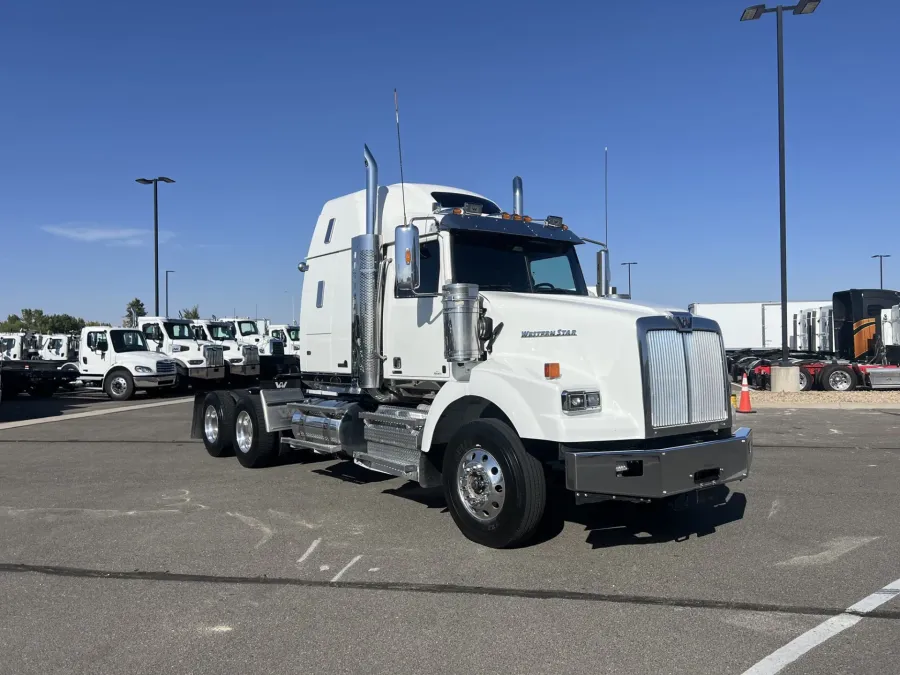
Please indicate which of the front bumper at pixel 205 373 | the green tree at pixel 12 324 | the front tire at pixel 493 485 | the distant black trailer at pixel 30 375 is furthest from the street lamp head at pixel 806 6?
the green tree at pixel 12 324

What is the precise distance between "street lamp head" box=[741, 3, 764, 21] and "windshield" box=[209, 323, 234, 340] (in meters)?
19.5

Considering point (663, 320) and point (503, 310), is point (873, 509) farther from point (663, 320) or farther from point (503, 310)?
point (503, 310)

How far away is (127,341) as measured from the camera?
2300 cm

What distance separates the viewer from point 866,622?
4.27 meters

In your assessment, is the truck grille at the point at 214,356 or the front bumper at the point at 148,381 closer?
the front bumper at the point at 148,381

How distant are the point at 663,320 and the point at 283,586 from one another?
3323 millimetres

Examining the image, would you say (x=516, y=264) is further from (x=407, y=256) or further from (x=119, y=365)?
(x=119, y=365)

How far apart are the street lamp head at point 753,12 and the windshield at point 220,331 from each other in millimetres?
19478

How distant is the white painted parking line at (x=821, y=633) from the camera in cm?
373

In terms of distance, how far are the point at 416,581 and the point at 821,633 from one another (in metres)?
2.45

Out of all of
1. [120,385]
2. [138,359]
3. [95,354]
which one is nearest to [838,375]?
[138,359]

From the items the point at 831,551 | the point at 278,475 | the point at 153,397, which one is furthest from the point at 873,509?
the point at 153,397

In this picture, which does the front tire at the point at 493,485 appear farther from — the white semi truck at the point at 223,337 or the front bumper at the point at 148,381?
the white semi truck at the point at 223,337

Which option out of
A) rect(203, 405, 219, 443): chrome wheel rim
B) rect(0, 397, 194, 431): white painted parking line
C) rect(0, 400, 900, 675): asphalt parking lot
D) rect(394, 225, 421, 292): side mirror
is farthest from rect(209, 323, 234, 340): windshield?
rect(394, 225, 421, 292): side mirror
